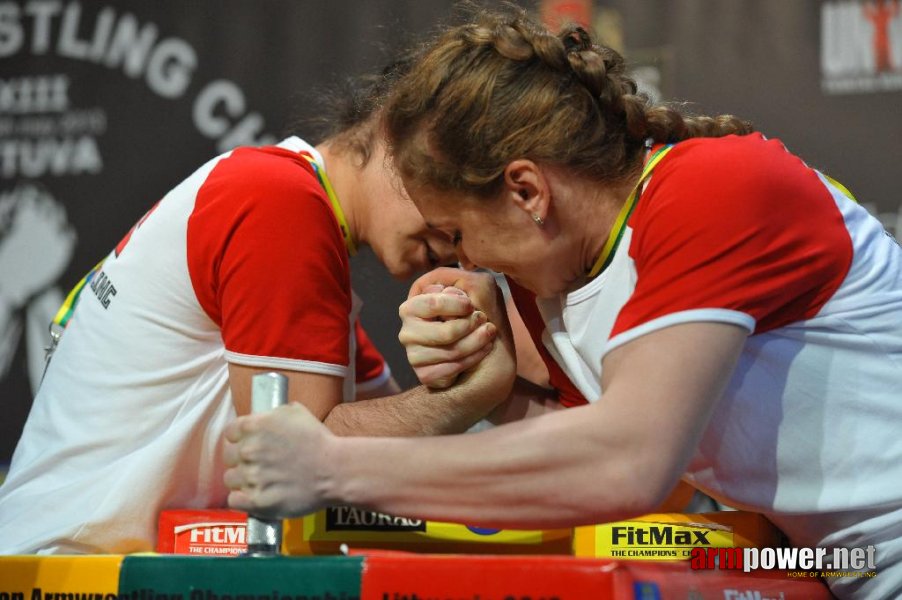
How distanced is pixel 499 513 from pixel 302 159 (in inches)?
34.1

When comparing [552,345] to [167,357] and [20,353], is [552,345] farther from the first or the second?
[20,353]

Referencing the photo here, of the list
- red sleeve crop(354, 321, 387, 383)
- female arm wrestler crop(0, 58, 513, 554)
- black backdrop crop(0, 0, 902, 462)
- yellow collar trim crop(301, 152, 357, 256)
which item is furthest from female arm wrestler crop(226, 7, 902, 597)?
black backdrop crop(0, 0, 902, 462)

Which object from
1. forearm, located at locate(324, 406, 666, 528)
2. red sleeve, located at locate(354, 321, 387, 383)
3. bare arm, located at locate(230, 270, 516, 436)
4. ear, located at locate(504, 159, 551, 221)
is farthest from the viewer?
red sleeve, located at locate(354, 321, 387, 383)

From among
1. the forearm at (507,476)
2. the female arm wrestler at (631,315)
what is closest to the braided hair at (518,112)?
the female arm wrestler at (631,315)

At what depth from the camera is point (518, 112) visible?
3.91ft

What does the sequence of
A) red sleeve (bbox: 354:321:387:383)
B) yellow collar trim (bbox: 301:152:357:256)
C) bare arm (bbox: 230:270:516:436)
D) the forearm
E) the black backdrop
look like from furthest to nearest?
the black backdrop
red sleeve (bbox: 354:321:387:383)
yellow collar trim (bbox: 301:152:357:256)
bare arm (bbox: 230:270:516:436)
the forearm

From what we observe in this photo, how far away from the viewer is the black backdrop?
2.32 metres

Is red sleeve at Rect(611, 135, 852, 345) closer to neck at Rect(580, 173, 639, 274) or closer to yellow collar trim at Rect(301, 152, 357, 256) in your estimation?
neck at Rect(580, 173, 639, 274)

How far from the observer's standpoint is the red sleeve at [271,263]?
1454 mm

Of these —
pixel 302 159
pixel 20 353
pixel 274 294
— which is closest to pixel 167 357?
pixel 274 294

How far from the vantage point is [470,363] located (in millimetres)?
1415

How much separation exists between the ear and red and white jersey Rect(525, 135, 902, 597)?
0.35ft

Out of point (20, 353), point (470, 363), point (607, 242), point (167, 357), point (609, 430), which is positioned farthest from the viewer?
point (20, 353)

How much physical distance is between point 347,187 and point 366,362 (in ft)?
1.92
